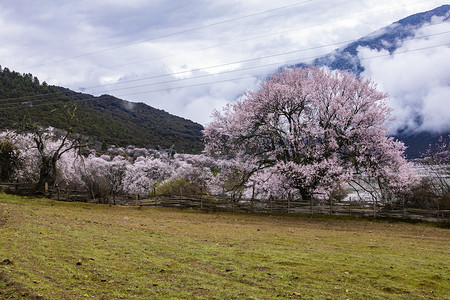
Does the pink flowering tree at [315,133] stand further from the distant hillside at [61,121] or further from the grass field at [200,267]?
the distant hillside at [61,121]

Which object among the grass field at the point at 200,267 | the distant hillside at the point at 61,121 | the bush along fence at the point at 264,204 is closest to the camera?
the grass field at the point at 200,267

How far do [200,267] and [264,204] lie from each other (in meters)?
18.4

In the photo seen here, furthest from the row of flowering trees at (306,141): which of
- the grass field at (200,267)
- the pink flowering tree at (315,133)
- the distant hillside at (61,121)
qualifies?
the distant hillside at (61,121)

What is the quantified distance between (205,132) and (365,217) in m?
14.2

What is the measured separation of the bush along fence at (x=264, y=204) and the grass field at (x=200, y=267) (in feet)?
34.4

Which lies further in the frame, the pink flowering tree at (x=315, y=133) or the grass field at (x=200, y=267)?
the pink flowering tree at (x=315, y=133)

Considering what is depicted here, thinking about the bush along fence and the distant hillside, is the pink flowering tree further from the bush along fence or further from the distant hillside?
the distant hillside

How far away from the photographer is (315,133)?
24141 millimetres

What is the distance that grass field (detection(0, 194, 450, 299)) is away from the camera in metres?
5.95

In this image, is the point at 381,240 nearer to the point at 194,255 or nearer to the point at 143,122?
the point at 194,255

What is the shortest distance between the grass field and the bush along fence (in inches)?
413

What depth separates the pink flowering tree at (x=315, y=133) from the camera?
936 inches

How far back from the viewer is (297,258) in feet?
31.7

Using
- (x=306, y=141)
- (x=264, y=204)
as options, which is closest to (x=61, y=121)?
(x=264, y=204)
